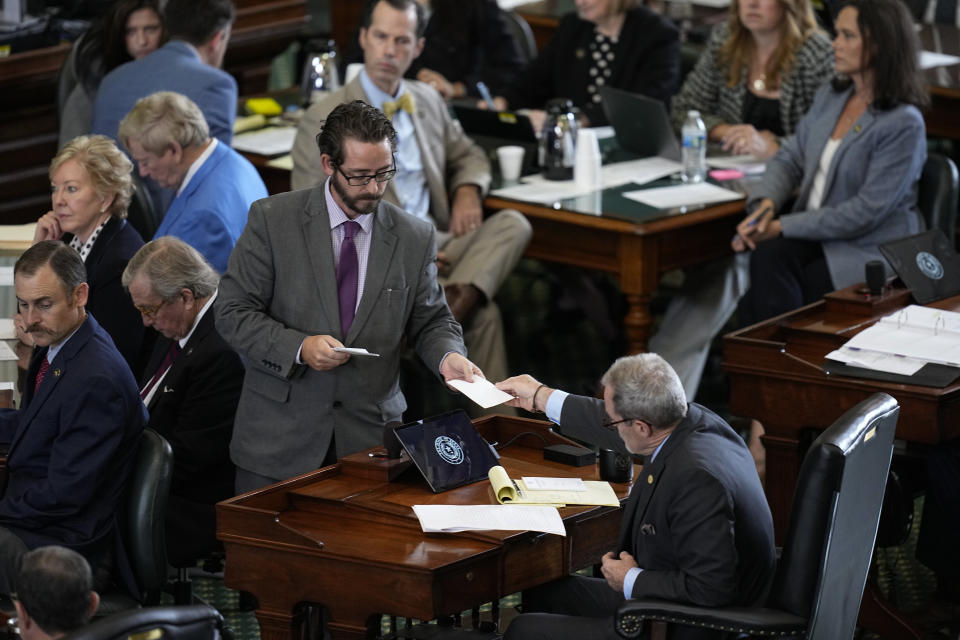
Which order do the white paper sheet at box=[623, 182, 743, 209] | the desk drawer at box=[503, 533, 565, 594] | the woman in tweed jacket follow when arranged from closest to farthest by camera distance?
1. the desk drawer at box=[503, 533, 565, 594]
2. the white paper sheet at box=[623, 182, 743, 209]
3. the woman in tweed jacket

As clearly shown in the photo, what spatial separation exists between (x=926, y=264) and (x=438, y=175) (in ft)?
5.68

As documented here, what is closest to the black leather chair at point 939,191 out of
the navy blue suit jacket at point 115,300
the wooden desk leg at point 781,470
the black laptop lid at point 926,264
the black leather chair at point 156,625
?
the black laptop lid at point 926,264

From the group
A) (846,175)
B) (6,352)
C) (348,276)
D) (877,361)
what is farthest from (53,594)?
(846,175)

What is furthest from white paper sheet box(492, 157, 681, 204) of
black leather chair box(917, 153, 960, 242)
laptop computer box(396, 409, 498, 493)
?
laptop computer box(396, 409, 498, 493)

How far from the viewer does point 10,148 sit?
22.7 ft

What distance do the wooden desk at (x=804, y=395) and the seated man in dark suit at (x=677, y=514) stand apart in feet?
3.43

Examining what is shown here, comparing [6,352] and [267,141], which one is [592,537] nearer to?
[6,352]

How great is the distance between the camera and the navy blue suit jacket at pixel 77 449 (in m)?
3.51

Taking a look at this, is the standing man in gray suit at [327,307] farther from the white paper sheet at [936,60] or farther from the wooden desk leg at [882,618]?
the white paper sheet at [936,60]

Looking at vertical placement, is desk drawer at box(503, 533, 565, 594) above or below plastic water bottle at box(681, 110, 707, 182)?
below

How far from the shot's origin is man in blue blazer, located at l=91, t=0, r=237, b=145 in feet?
18.0

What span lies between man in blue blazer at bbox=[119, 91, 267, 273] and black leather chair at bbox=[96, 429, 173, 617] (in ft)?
4.11

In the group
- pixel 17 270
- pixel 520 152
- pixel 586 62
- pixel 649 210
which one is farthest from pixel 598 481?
pixel 586 62

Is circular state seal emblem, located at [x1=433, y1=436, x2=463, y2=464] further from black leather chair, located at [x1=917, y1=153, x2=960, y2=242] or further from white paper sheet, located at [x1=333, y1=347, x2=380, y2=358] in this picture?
black leather chair, located at [x1=917, y1=153, x2=960, y2=242]
